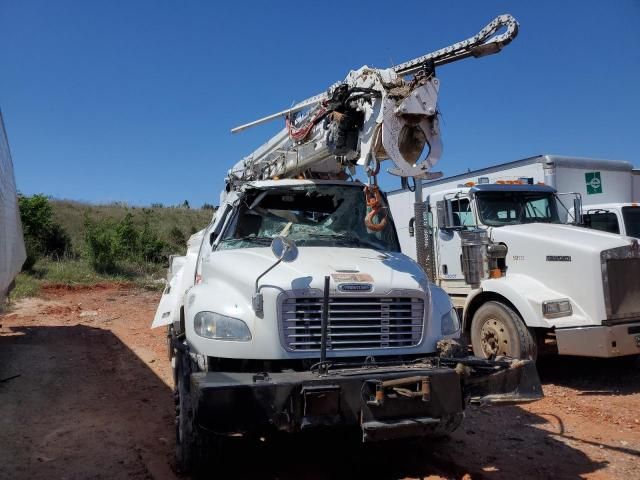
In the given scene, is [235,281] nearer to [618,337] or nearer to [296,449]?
[296,449]

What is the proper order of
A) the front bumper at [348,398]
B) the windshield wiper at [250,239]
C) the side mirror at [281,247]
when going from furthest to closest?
1. the windshield wiper at [250,239]
2. the side mirror at [281,247]
3. the front bumper at [348,398]

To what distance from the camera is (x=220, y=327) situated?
12.6 feet

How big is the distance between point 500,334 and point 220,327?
4475 millimetres

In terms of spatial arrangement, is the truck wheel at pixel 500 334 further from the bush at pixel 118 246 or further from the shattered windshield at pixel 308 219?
the bush at pixel 118 246

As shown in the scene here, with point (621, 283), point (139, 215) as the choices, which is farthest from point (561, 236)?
point (139, 215)

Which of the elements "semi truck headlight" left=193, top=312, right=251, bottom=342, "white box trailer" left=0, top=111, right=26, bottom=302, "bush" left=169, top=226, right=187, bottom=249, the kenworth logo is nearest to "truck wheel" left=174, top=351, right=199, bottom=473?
"semi truck headlight" left=193, top=312, right=251, bottom=342

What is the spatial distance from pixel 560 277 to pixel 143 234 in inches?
802

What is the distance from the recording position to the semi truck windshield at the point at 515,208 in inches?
316

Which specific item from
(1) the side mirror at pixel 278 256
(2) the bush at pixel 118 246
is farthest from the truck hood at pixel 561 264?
(2) the bush at pixel 118 246

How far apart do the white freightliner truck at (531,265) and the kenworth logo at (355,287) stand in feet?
9.89

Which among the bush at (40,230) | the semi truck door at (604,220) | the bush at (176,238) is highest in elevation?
the bush at (176,238)

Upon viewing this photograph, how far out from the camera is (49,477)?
13.3 feet

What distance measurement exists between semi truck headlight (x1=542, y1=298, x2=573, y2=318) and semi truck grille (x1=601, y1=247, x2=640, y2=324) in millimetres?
426

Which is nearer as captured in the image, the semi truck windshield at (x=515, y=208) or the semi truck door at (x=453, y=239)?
the semi truck windshield at (x=515, y=208)
